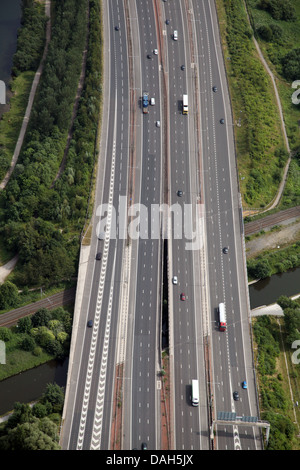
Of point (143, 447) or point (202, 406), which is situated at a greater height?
point (202, 406)

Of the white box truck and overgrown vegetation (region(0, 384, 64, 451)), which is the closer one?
overgrown vegetation (region(0, 384, 64, 451))

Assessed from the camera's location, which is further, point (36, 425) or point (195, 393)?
point (195, 393)

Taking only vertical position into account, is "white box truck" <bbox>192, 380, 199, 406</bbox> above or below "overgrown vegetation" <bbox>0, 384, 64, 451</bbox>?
above

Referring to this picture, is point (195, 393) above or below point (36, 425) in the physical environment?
above

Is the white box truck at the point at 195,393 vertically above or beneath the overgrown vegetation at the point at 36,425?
above

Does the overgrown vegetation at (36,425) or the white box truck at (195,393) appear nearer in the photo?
the overgrown vegetation at (36,425)
